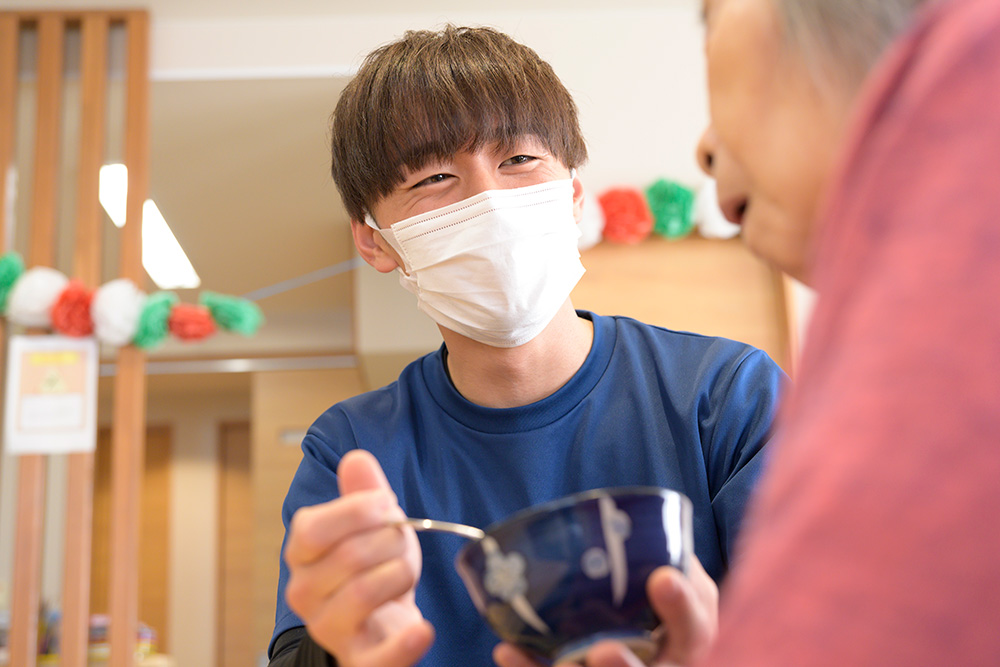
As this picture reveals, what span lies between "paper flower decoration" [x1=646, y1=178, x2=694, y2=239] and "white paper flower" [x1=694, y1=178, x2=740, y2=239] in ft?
0.10

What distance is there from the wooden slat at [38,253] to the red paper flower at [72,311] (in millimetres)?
240

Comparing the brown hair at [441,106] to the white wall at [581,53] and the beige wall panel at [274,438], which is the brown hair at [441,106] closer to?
the white wall at [581,53]

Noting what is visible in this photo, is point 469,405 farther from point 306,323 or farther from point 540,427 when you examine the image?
point 306,323

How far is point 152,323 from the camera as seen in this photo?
261 cm

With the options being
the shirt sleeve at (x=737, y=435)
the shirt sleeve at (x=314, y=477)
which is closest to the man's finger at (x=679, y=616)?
the shirt sleeve at (x=737, y=435)

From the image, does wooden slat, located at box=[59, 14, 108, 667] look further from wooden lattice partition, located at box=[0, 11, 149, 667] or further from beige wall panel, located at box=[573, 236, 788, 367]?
beige wall panel, located at box=[573, 236, 788, 367]

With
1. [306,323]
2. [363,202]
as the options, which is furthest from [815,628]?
[306,323]

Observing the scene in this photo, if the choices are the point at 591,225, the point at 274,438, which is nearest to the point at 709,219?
the point at 591,225

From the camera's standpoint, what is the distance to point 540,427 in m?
1.00

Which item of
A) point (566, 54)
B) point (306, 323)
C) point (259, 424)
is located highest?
point (566, 54)

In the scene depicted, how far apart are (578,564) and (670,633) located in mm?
72

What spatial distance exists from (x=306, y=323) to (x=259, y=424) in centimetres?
71

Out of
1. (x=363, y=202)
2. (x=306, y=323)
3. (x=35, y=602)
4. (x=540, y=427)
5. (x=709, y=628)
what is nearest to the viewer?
(x=709, y=628)

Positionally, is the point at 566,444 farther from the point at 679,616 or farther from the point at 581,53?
the point at 581,53
